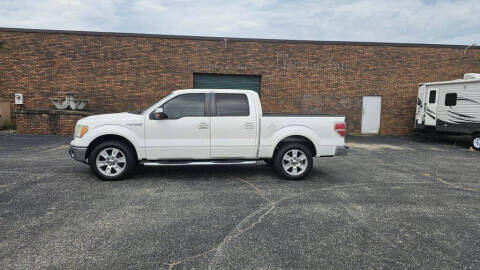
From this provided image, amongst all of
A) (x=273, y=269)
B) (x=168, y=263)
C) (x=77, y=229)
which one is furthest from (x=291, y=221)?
(x=77, y=229)

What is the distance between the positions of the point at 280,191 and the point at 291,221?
1.42 meters

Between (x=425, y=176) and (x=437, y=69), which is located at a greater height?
(x=437, y=69)

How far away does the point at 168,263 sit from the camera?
2.78 meters

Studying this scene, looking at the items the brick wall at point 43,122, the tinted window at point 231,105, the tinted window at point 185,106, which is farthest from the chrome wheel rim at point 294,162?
the brick wall at point 43,122

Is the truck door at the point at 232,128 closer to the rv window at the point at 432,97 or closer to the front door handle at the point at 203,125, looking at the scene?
the front door handle at the point at 203,125

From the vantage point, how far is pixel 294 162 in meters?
6.11

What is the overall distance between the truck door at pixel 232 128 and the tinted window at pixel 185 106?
0.28 m

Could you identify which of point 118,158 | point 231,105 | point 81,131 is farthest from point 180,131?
point 81,131

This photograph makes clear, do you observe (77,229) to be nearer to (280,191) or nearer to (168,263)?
(168,263)

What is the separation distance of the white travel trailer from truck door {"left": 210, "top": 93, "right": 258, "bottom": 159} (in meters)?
11.8

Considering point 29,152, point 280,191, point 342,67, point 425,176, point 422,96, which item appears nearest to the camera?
point 280,191

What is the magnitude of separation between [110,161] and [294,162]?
13.0 ft

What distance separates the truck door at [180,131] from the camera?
575cm

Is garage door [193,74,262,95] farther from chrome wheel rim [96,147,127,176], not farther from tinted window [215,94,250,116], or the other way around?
chrome wheel rim [96,147,127,176]
